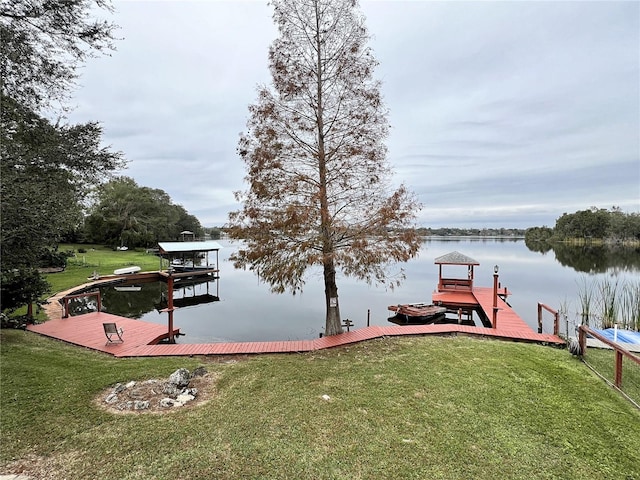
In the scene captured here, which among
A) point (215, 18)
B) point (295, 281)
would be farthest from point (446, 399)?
point (215, 18)

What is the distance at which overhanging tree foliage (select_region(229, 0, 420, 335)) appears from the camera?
695cm

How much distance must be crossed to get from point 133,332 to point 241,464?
7.53 m

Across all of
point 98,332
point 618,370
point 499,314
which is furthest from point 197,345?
point 499,314

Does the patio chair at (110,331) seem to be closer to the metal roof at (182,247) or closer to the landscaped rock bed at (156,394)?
the landscaped rock bed at (156,394)

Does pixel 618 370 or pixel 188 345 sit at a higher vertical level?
pixel 618 370

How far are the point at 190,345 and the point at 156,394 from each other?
10.3ft

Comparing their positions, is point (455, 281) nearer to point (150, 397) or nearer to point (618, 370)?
point (618, 370)

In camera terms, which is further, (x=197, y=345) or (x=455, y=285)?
(x=455, y=285)

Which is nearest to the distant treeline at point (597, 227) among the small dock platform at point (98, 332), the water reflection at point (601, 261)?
the water reflection at point (601, 261)

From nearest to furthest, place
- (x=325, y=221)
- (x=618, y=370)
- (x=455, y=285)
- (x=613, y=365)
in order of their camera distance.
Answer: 1. (x=618, y=370)
2. (x=613, y=365)
3. (x=325, y=221)
4. (x=455, y=285)

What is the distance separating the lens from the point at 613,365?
20.5 feet

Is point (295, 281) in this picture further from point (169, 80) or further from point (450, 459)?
point (169, 80)

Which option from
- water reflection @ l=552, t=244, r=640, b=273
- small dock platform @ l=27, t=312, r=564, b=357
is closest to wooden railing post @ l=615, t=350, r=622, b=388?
small dock platform @ l=27, t=312, r=564, b=357

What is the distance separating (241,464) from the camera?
3.02m
